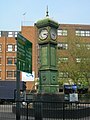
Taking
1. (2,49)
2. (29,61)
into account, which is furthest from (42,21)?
(2,49)

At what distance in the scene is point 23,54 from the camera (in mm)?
18438

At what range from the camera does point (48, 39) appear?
24.7m

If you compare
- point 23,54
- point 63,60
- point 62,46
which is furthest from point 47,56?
point 62,46

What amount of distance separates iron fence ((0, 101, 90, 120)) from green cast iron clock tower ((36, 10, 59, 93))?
23.9ft

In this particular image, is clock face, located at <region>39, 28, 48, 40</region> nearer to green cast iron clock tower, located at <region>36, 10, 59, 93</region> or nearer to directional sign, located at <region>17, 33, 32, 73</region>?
green cast iron clock tower, located at <region>36, 10, 59, 93</region>

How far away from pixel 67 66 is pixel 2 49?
1400 inches

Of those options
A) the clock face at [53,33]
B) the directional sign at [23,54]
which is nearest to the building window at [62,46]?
the clock face at [53,33]

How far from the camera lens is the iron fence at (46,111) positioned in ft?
51.6

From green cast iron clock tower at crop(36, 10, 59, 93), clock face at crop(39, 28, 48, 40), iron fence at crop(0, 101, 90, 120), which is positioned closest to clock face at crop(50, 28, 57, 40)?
green cast iron clock tower at crop(36, 10, 59, 93)

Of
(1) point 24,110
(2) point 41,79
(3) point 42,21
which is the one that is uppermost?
(3) point 42,21

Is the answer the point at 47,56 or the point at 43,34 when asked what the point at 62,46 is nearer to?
the point at 43,34

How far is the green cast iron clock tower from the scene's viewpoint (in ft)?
79.9

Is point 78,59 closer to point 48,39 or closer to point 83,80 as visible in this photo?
point 83,80

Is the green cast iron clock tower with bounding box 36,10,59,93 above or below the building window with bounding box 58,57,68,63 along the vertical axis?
below
